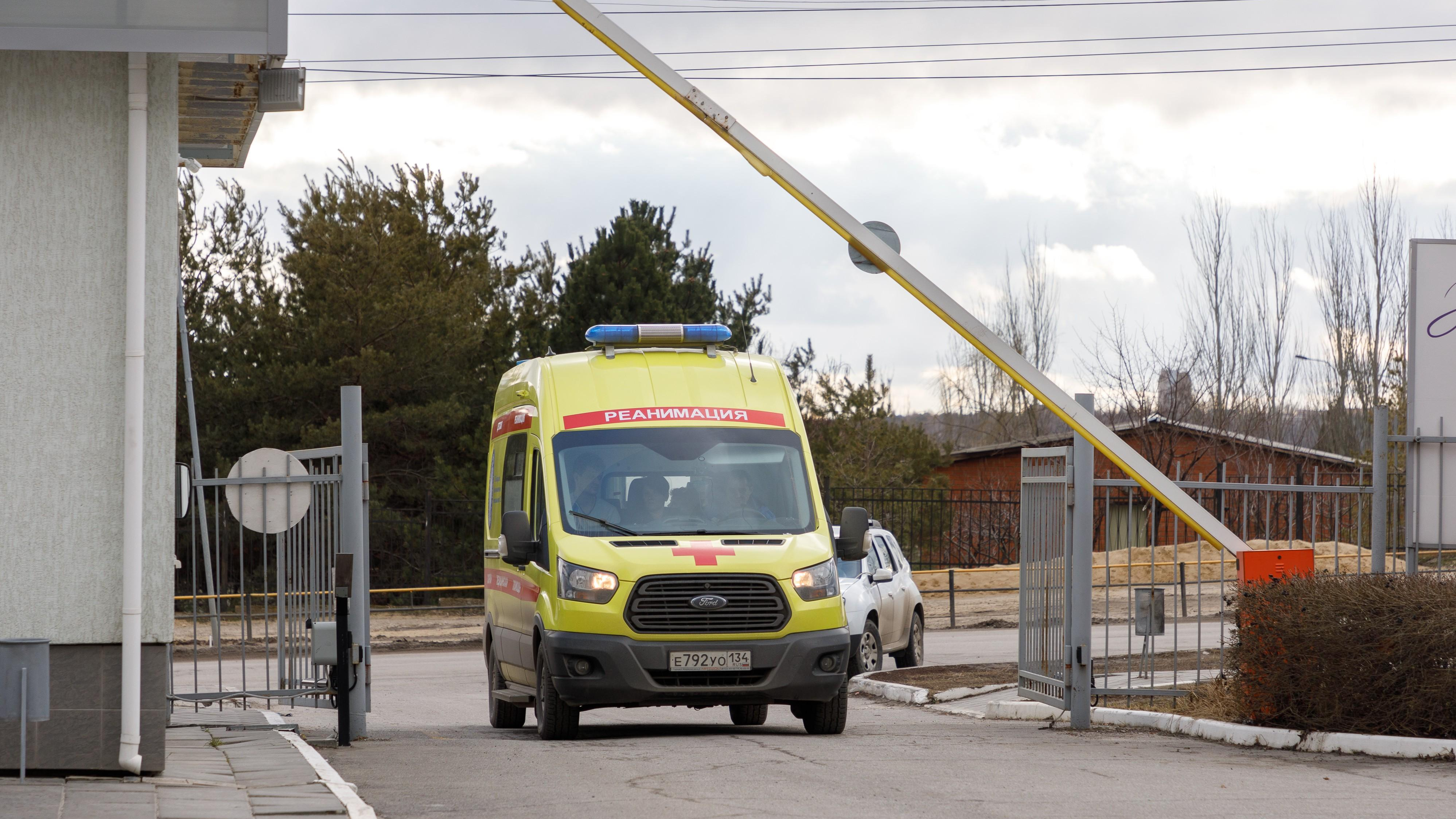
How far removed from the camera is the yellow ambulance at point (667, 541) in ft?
34.6

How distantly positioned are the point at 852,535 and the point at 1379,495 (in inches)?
155

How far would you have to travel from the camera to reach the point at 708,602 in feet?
34.5

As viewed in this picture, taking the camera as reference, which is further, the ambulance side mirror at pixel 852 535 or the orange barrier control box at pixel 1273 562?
the ambulance side mirror at pixel 852 535

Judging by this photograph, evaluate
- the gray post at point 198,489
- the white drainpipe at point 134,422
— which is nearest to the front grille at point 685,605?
the gray post at point 198,489

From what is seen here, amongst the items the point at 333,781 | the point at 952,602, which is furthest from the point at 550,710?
the point at 952,602

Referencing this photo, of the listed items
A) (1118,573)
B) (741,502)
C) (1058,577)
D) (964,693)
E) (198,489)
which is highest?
(198,489)

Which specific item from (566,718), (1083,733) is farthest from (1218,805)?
(566,718)

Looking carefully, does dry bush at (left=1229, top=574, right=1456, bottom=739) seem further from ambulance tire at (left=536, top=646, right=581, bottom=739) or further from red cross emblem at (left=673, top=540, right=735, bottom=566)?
ambulance tire at (left=536, top=646, right=581, bottom=739)

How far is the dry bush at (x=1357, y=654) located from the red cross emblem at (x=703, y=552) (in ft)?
11.2

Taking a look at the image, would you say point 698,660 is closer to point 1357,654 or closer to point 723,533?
point 723,533

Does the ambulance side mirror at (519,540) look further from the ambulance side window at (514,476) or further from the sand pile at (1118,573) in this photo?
the sand pile at (1118,573)

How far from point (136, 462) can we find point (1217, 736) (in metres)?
6.85

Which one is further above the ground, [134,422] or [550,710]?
[134,422]

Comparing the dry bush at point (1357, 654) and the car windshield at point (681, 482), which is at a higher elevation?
the car windshield at point (681, 482)
